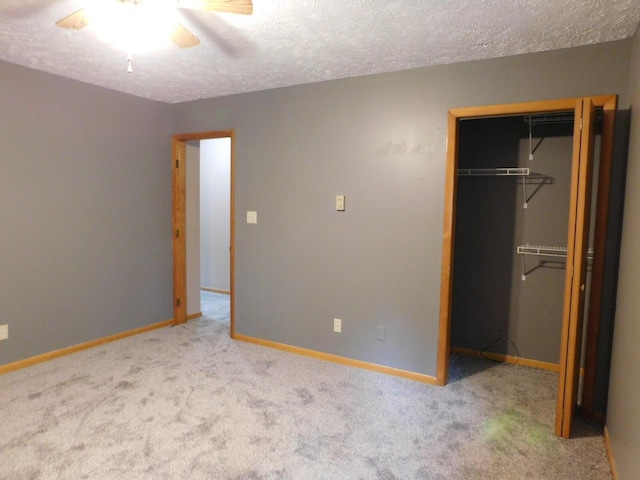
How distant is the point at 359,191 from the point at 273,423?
1.76 meters

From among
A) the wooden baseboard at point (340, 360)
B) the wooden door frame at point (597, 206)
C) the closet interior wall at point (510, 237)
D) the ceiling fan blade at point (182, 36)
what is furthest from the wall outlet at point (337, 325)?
the ceiling fan blade at point (182, 36)

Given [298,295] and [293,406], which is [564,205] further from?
[293,406]

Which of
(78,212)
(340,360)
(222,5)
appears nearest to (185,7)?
(222,5)

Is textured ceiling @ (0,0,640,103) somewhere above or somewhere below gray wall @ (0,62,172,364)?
above

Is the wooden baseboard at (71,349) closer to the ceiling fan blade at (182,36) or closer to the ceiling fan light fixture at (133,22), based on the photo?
the ceiling fan light fixture at (133,22)

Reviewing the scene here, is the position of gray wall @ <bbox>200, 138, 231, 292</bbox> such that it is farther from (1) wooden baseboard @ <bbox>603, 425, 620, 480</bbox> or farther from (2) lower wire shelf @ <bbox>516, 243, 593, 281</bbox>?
(1) wooden baseboard @ <bbox>603, 425, 620, 480</bbox>

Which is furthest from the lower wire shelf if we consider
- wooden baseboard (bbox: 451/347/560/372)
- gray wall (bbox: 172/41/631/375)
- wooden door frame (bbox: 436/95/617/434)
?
gray wall (bbox: 172/41/631/375)

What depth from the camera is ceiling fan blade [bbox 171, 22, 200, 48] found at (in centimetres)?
192

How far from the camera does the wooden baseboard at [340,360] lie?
3027mm

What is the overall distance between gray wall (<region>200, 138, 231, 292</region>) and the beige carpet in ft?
8.31

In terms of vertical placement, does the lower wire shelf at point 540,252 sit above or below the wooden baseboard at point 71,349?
above

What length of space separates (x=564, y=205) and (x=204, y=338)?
3341 millimetres

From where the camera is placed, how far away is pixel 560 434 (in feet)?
7.53

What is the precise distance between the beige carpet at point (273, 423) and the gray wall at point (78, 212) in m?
0.47
